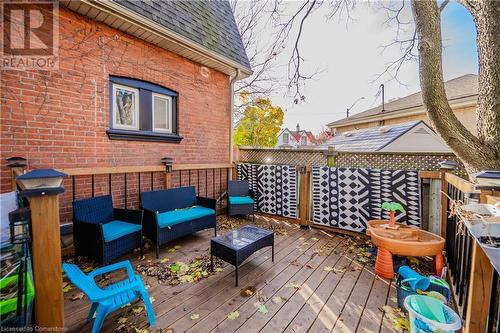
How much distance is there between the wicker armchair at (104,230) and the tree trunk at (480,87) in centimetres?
427

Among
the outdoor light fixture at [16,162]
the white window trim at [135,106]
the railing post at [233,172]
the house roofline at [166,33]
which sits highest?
the house roofline at [166,33]

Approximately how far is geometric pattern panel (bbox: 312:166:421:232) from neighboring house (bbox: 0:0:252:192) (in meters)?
2.91

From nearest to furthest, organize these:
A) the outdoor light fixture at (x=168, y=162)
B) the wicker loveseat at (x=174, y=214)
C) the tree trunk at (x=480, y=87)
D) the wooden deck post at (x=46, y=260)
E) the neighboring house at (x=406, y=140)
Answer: the wooden deck post at (x=46, y=260) < the tree trunk at (x=480, y=87) < the wicker loveseat at (x=174, y=214) < the outdoor light fixture at (x=168, y=162) < the neighboring house at (x=406, y=140)

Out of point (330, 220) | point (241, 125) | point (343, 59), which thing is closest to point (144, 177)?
point (330, 220)

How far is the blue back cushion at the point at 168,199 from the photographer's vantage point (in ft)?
12.8

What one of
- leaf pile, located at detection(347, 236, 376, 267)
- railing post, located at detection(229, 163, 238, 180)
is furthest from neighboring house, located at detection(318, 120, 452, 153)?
railing post, located at detection(229, 163, 238, 180)

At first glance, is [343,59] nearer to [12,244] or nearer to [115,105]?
[115,105]

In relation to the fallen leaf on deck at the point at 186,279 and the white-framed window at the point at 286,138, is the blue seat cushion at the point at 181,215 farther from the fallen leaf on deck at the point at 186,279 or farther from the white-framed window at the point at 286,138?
the white-framed window at the point at 286,138

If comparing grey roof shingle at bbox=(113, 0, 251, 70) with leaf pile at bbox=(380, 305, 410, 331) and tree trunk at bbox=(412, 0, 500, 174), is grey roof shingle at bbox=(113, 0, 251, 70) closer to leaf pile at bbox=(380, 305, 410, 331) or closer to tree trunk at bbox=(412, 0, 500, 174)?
tree trunk at bbox=(412, 0, 500, 174)

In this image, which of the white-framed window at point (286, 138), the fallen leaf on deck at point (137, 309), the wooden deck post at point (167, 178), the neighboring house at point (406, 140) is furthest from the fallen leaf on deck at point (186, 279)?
the white-framed window at point (286, 138)

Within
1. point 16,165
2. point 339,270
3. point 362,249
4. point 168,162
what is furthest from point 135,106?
point 362,249

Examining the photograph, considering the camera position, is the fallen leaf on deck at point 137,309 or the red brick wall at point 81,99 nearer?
the fallen leaf on deck at point 137,309

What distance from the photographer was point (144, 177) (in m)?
4.42

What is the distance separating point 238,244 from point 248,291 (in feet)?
1.79
